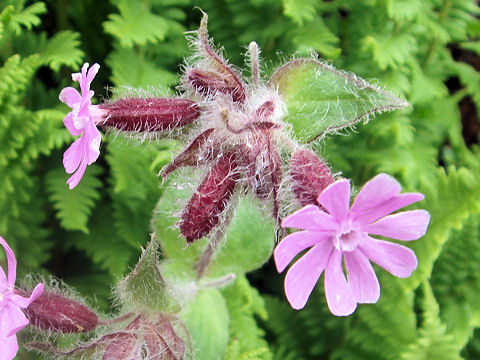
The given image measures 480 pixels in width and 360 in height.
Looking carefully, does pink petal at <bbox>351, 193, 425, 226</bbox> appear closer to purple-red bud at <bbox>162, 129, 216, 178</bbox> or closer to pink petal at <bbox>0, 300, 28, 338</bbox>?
purple-red bud at <bbox>162, 129, 216, 178</bbox>

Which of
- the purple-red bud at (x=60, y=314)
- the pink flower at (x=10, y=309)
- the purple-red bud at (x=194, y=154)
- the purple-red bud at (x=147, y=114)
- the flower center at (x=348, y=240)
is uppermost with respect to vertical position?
the flower center at (x=348, y=240)

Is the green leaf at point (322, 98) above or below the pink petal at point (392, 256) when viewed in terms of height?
above

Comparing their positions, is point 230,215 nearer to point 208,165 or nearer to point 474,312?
point 208,165

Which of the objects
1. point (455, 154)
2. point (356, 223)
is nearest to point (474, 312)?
point (455, 154)

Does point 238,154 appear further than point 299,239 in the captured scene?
Yes

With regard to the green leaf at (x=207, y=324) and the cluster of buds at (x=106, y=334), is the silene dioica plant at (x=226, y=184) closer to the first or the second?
the cluster of buds at (x=106, y=334)

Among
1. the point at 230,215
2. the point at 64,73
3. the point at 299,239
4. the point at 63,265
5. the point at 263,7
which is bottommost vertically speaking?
the point at 63,265

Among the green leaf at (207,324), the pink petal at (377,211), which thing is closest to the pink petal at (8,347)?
the green leaf at (207,324)
